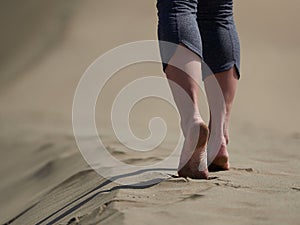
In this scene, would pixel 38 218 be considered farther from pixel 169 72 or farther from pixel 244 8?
pixel 244 8

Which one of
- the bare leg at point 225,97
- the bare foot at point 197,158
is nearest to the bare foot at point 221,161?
the bare leg at point 225,97

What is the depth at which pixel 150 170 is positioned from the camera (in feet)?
8.90

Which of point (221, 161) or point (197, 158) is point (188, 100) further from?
point (221, 161)

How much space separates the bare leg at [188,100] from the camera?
236 centimetres

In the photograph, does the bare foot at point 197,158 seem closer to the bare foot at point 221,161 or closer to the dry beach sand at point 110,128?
the dry beach sand at point 110,128

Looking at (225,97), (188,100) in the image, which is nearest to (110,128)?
(225,97)

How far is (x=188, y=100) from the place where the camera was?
2.38 m

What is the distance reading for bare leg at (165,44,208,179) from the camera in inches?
92.9

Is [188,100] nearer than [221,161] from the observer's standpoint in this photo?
Yes

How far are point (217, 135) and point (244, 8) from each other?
18.1 ft

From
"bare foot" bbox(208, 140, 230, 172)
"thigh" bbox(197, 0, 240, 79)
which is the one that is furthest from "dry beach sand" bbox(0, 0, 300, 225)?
"thigh" bbox(197, 0, 240, 79)

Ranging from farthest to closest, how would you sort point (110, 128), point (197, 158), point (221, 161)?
1. point (110, 128)
2. point (221, 161)
3. point (197, 158)

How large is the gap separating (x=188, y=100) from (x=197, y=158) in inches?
7.2

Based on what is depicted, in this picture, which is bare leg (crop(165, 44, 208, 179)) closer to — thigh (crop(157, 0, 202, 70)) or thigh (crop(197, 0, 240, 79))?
thigh (crop(157, 0, 202, 70))
